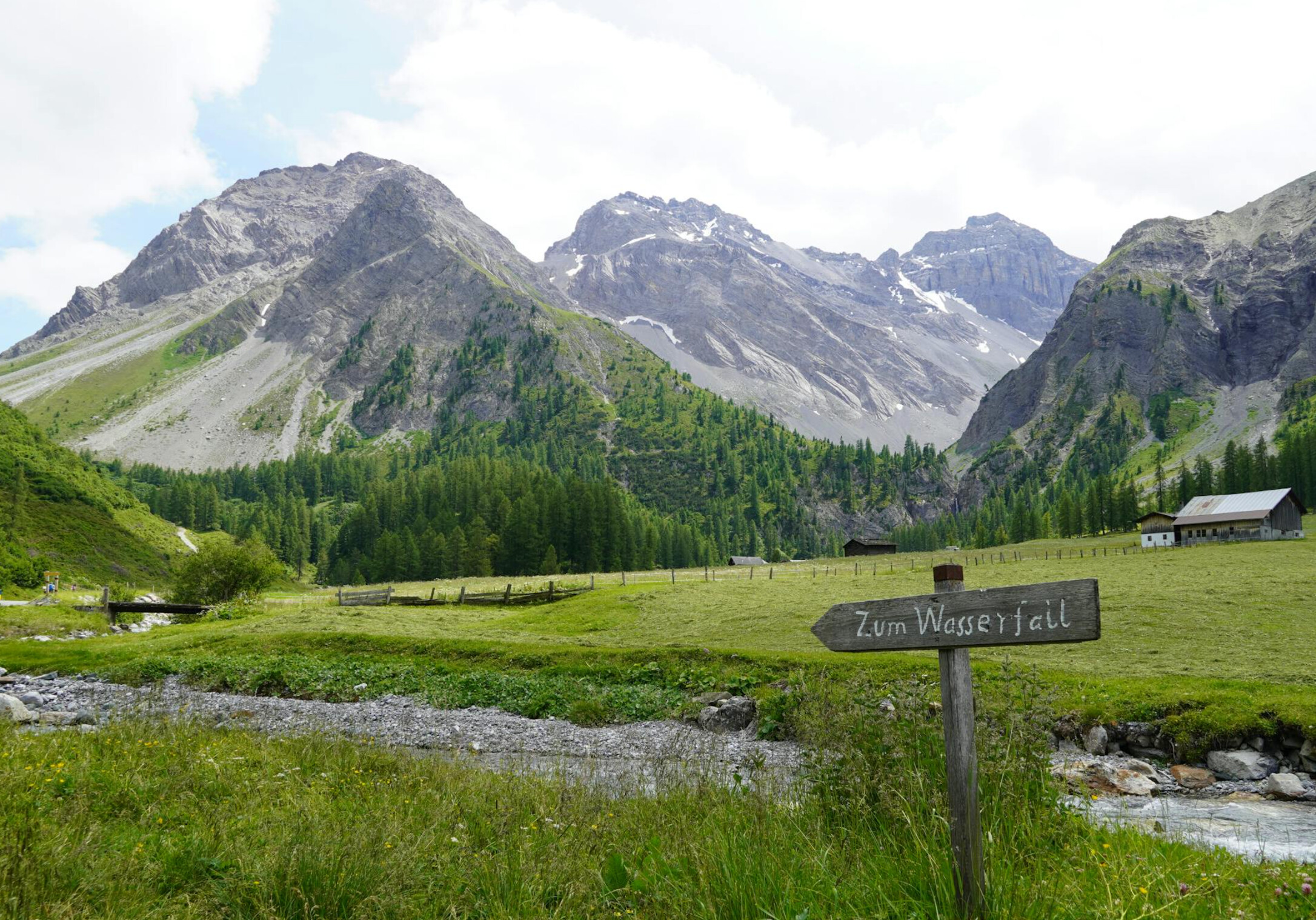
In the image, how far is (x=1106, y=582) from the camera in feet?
156

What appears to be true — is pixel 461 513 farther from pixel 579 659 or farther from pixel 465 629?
pixel 579 659

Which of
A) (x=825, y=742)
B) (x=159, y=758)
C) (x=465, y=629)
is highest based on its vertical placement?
(x=825, y=742)

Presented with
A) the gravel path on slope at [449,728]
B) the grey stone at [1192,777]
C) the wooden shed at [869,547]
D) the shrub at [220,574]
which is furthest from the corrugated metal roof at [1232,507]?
the shrub at [220,574]

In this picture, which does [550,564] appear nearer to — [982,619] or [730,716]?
[730,716]

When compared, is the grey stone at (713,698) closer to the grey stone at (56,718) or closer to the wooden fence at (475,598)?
the grey stone at (56,718)

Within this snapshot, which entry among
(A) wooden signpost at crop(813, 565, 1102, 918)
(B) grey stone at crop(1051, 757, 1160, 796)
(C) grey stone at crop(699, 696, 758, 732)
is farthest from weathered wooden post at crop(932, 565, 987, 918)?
(C) grey stone at crop(699, 696, 758, 732)

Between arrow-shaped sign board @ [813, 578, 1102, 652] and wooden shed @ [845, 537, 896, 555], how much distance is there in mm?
155888

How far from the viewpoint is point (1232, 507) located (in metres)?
88.4

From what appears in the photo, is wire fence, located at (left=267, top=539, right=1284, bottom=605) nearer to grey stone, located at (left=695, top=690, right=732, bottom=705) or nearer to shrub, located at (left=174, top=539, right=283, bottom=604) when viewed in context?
shrub, located at (left=174, top=539, right=283, bottom=604)

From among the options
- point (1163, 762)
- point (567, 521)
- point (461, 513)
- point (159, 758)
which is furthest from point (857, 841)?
point (461, 513)

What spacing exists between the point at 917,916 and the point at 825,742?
4.04 metres

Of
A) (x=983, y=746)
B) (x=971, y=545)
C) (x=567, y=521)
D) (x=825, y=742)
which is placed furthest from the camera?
(x=971, y=545)

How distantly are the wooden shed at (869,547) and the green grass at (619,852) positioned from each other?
503 feet

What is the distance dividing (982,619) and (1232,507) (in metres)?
107
